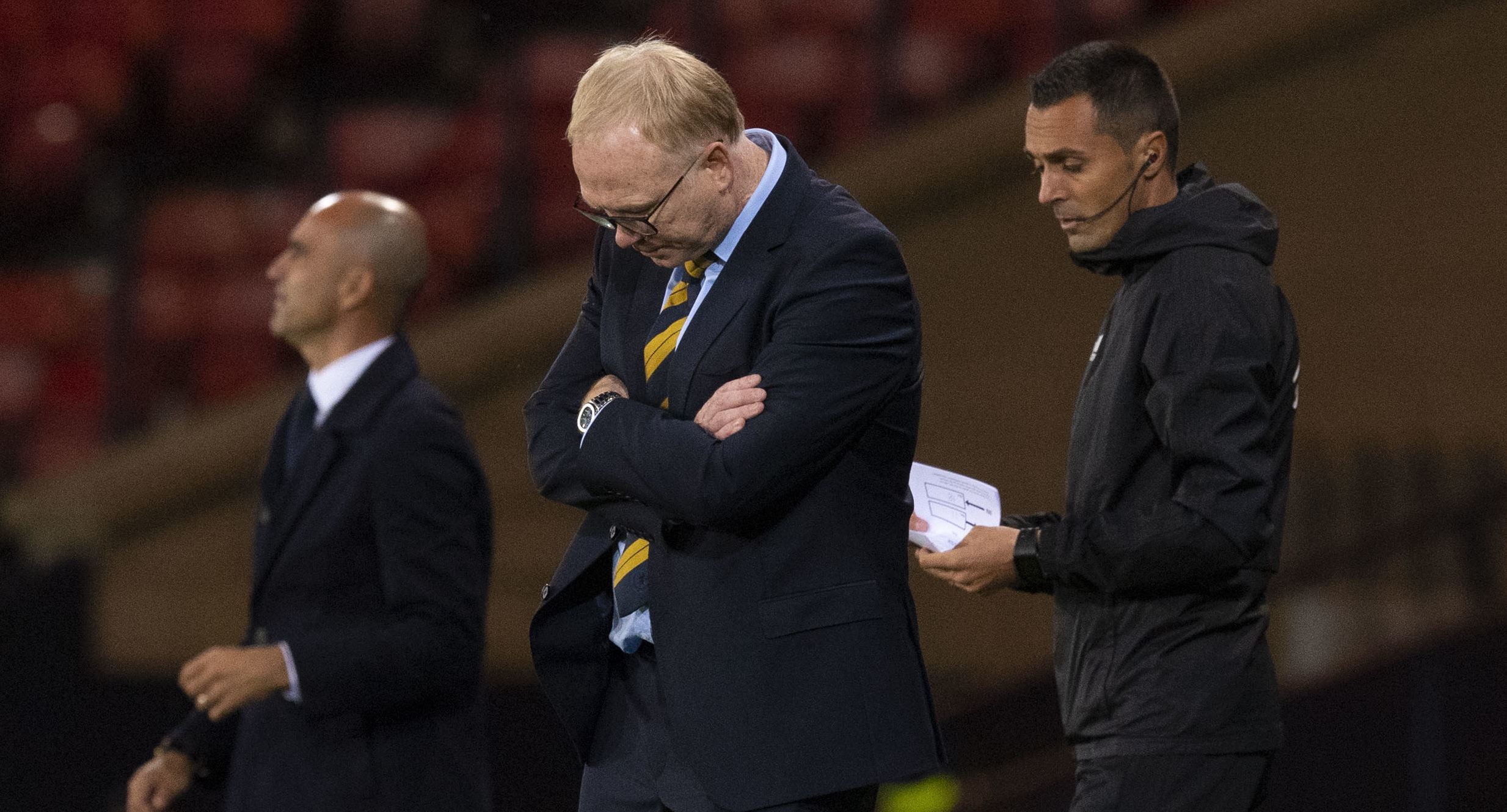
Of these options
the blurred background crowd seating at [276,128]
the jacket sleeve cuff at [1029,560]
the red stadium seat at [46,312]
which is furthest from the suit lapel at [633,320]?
the red stadium seat at [46,312]

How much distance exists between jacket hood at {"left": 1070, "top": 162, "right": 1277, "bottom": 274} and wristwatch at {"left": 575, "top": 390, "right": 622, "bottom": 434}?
27.0 inches

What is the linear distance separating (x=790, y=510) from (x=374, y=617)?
99 centimetres

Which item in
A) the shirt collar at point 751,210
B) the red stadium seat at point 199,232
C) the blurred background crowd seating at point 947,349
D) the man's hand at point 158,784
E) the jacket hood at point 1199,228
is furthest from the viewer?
the red stadium seat at point 199,232

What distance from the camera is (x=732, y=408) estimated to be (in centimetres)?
193

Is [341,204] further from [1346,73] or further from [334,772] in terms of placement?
[1346,73]

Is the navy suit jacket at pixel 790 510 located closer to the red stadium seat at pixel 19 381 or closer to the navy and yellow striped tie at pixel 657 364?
the navy and yellow striped tie at pixel 657 364

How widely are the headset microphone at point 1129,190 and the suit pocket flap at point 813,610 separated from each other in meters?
0.67

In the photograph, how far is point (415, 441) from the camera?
2.75 m

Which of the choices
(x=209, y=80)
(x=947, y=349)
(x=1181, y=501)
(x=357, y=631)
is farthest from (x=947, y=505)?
(x=209, y=80)

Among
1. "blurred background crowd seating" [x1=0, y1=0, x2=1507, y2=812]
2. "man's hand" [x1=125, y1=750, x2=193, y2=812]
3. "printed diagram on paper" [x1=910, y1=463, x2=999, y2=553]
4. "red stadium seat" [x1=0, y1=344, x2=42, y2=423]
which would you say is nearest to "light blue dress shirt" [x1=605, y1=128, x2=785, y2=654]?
"printed diagram on paper" [x1=910, y1=463, x2=999, y2=553]

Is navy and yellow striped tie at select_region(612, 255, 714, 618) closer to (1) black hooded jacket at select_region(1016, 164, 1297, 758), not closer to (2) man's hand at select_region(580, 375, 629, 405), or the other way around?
(2) man's hand at select_region(580, 375, 629, 405)

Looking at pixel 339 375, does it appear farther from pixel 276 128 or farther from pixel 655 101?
pixel 276 128

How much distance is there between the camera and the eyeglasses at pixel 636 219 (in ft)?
6.48

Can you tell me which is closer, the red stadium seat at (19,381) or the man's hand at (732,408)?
the man's hand at (732,408)
